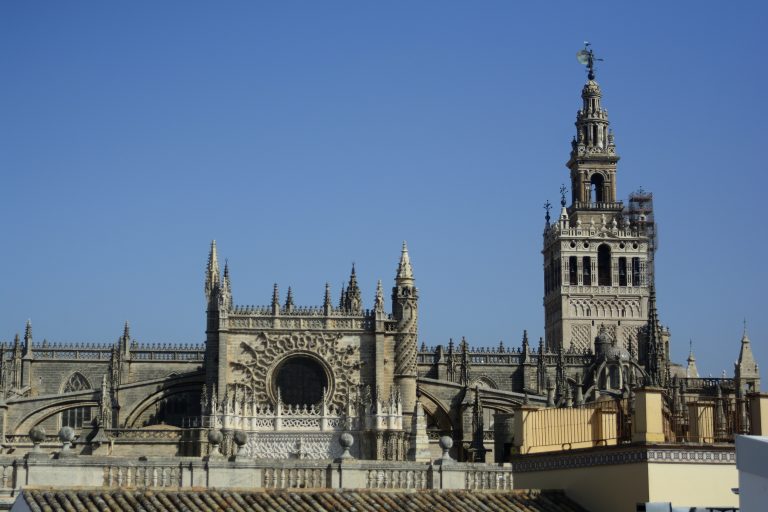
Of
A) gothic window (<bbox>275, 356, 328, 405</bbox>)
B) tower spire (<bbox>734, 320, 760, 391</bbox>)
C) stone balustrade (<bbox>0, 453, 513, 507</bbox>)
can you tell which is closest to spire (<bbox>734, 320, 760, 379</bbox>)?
tower spire (<bbox>734, 320, 760, 391</bbox>)

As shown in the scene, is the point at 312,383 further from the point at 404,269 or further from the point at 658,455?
the point at 658,455

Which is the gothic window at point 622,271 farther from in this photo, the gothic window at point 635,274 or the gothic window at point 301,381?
the gothic window at point 301,381

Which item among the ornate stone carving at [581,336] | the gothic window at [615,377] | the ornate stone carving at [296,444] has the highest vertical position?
the ornate stone carving at [581,336]

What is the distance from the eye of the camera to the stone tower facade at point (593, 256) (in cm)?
10862

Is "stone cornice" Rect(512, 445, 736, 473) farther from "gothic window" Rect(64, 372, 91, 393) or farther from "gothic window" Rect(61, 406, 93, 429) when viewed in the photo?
"gothic window" Rect(64, 372, 91, 393)

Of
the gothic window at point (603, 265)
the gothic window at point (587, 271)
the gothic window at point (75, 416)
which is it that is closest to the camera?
the gothic window at point (75, 416)

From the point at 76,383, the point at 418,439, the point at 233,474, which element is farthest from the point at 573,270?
the point at 233,474

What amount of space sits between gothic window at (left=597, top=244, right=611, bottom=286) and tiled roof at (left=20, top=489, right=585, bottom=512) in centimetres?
8455

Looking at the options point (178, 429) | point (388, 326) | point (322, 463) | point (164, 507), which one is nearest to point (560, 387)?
point (388, 326)

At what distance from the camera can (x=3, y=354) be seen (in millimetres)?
88062

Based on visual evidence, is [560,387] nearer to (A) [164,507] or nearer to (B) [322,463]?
(B) [322,463]

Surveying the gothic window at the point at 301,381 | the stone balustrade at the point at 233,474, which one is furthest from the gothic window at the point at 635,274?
the stone balustrade at the point at 233,474

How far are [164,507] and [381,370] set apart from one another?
55.1 m

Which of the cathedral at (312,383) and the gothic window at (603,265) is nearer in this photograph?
the cathedral at (312,383)
